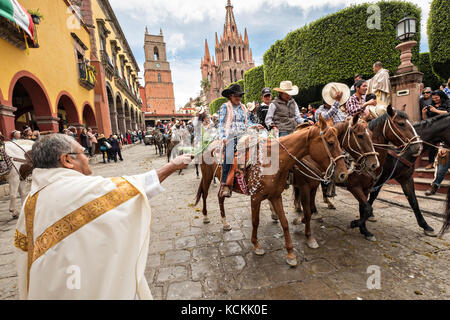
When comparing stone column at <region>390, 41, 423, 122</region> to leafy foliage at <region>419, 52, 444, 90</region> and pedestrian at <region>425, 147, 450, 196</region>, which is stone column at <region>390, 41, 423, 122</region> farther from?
leafy foliage at <region>419, 52, 444, 90</region>

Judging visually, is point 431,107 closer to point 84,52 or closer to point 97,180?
point 97,180

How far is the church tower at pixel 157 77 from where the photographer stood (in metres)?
56.5

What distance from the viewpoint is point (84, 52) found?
1443cm

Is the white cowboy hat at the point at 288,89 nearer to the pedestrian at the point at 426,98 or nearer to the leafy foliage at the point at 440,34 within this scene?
the pedestrian at the point at 426,98

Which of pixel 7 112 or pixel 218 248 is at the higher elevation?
pixel 7 112

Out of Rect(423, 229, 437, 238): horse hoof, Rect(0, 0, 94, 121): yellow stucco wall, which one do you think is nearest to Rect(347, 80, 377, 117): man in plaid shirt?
Rect(423, 229, 437, 238): horse hoof

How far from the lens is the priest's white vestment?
120 centimetres

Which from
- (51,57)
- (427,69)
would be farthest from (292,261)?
(427,69)

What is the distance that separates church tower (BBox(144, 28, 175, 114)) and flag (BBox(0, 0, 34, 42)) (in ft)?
165

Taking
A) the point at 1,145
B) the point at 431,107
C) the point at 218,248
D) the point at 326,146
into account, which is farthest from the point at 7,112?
the point at 431,107

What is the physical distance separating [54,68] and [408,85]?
50.2ft

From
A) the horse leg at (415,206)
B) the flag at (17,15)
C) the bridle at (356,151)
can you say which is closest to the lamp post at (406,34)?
the horse leg at (415,206)

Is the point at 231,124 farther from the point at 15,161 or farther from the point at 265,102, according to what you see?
the point at 15,161
